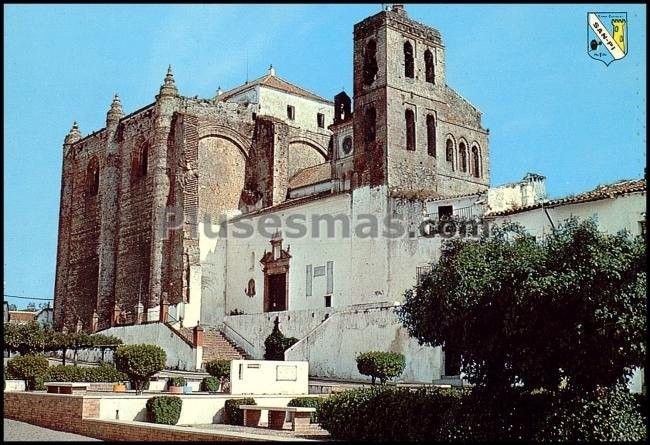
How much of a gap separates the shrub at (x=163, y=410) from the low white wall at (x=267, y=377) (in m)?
3.39

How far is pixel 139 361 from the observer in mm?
21953

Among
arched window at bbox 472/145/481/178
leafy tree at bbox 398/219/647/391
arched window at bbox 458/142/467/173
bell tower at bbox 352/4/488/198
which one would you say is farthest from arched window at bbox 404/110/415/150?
leafy tree at bbox 398/219/647/391

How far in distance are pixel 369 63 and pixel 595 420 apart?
1018 inches

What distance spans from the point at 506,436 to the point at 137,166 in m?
36.1

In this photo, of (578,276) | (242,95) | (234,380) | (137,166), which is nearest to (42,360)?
(234,380)

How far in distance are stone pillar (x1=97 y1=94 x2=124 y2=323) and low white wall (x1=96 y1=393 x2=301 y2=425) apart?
27571mm

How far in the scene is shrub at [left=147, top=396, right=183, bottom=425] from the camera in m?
17.5

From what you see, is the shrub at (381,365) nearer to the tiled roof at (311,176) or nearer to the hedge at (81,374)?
the hedge at (81,374)

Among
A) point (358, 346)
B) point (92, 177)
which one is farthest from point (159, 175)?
point (358, 346)

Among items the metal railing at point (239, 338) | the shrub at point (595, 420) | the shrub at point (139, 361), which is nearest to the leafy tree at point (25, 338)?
the metal railing at point (239, 338)

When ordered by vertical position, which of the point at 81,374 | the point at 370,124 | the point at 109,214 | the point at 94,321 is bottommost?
the point at 81,374

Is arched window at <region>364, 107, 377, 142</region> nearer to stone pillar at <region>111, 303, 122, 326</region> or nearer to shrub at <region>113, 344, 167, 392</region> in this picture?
shrub at <region>113, 344, 167, 392</region>

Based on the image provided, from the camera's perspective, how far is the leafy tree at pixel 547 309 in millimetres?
12586

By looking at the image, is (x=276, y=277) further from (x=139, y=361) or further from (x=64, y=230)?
(x=64, y=230)
